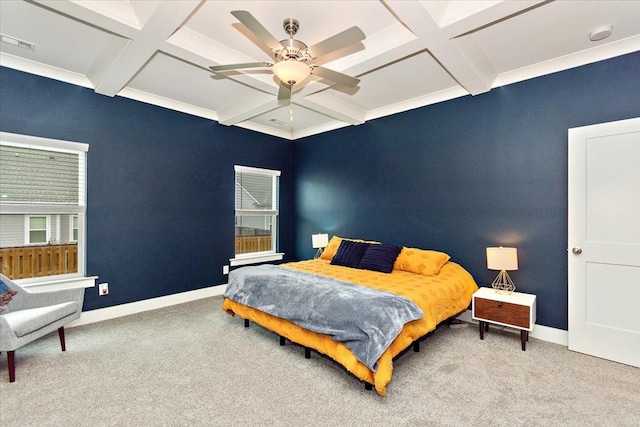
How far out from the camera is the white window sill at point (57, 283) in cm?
328

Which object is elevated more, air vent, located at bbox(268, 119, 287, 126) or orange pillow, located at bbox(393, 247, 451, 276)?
air vent, located at bbox(268, 119, 287, 126)

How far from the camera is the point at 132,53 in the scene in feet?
8.98

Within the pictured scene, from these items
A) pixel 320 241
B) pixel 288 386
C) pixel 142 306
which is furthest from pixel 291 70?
pixel 142 306

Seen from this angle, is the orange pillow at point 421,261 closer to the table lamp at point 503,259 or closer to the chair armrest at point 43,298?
the table lamp at point 503,259

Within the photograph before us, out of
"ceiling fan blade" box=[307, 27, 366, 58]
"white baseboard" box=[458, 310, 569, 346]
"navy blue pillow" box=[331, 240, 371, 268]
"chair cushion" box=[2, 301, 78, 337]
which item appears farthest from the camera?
"navy blue pillow" box=[331, 240, 371, 268]

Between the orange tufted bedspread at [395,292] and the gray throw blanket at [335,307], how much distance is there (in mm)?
92

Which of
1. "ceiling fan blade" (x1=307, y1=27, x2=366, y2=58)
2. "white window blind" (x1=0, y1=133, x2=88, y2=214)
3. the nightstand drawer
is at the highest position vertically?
"ceiling fan blade" (x1=307, y1=27, x2=366, y2=58)

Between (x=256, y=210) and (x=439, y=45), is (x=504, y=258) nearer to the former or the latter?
(x=439, y=45)

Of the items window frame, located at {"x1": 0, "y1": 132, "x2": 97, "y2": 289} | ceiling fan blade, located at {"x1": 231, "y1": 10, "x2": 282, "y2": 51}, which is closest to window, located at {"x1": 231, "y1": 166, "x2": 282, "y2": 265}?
window frame, located at {"x1": 0, "y1": 132, "x2": 97, "y2": 289}

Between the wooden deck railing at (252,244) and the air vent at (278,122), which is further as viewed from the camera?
the wooden deck railing at (252,244)

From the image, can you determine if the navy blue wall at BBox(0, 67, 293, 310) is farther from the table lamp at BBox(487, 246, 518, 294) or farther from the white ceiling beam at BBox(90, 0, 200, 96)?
the table lamp at BBox(487, 246, 518, 294)

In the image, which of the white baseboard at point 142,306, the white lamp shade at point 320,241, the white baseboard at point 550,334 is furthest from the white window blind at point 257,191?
the white baseboard at point 550,334

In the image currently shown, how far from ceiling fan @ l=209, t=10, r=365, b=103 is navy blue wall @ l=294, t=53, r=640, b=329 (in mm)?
1949

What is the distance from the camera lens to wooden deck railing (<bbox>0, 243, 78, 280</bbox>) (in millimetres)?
3254
